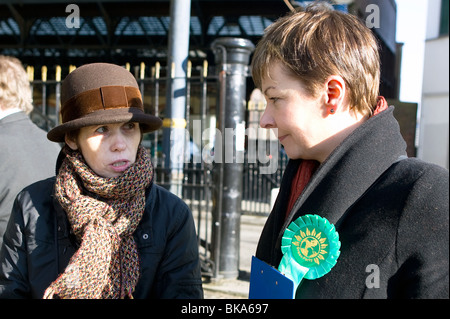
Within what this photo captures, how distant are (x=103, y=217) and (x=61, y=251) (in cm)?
21

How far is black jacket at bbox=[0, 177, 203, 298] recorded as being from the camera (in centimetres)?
166

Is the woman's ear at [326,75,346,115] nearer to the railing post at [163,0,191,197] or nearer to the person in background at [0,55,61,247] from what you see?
the person in background at [0,55,61,247]

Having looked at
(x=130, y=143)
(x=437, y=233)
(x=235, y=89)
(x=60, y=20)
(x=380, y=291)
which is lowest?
(x=380, y=291)

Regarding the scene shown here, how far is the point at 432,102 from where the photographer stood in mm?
9500

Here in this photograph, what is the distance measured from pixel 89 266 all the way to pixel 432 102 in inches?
373

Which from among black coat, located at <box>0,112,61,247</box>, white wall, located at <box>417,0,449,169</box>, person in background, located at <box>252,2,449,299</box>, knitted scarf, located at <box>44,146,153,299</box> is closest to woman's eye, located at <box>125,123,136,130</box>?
knitted scarf, located at <box>44,146,153,299</box>

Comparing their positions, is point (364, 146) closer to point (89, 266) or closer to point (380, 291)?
point (380, 291)

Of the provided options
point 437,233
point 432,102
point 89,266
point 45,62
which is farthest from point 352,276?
point 45,62

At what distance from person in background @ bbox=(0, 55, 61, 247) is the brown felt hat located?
2.29 feet

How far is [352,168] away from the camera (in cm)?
122

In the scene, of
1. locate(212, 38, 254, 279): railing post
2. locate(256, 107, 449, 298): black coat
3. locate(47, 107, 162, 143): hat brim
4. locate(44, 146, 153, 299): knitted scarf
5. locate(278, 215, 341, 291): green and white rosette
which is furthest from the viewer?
locate(212, 38, 254, 279): railing post

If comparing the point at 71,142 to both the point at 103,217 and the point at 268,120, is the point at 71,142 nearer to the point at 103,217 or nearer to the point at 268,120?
the point at 103,217

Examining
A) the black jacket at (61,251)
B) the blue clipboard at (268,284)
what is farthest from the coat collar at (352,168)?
the black jacket at (61,251)
